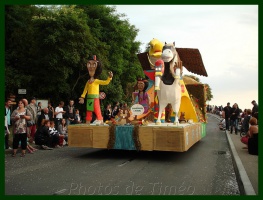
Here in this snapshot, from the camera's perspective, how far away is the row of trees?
62.5 feet

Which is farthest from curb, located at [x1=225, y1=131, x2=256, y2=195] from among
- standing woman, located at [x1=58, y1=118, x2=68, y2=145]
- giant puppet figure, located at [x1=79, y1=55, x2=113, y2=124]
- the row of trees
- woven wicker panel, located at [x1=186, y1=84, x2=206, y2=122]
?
the row of trees

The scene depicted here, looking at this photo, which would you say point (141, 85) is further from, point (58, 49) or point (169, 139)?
point (58, 49)

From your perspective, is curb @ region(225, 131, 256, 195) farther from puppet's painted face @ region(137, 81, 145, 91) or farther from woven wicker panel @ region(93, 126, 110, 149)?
puppet's painted face @ region(137, 81, 145, 91)

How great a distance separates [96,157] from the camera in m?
9.09

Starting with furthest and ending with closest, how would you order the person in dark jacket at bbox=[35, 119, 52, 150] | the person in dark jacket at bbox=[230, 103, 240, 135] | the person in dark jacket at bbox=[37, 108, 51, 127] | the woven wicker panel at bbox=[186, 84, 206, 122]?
the person in dark jacket at bbox=[230, 103, 240, 135] < the woven wicker panel at bbox=[186, 84, 206, 122] < the person in dark jacket at bbox=[37, 108, 51, 127] < the person in dark jacket at bbox=[35, 119, 52, 150]

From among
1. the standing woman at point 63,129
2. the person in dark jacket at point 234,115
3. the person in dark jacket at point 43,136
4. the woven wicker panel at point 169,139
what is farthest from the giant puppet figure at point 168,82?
the person in dark jacket at point 234,115

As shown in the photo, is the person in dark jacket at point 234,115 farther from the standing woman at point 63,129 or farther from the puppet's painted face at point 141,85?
the standing woman at point 63,129

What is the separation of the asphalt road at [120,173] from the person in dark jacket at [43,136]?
2.41ft

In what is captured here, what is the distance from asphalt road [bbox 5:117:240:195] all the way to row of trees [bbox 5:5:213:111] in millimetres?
Result: 10282

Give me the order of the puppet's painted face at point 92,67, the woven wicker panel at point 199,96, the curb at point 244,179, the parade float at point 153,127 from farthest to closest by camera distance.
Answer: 1. the woven wicker panel at point 199,96
2. the puppet's painted face at point 92,67
3. the parade float at point 153,127
4. the curb at point 244,179

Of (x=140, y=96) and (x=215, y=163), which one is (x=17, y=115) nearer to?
(x=140, y=96)

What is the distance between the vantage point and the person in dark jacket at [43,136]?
10.6 meters

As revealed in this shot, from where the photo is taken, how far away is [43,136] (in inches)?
423

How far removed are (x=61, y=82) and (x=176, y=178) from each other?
48.8 feet
